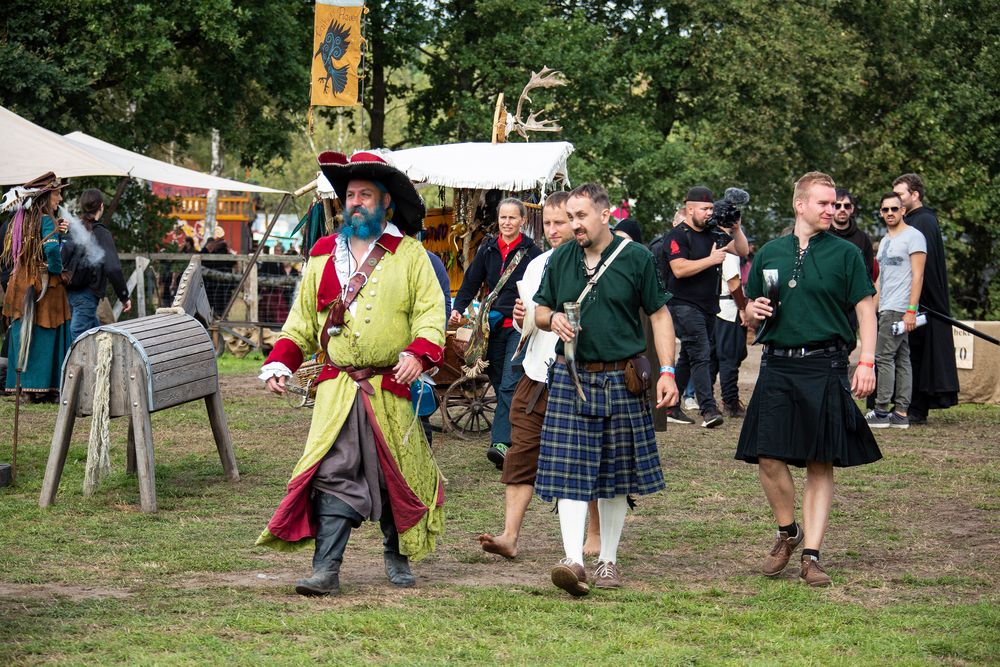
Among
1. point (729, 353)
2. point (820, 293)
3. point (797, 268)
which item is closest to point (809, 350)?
point (820, 293)

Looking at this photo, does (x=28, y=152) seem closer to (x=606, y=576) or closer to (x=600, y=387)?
(x=600, y=387)

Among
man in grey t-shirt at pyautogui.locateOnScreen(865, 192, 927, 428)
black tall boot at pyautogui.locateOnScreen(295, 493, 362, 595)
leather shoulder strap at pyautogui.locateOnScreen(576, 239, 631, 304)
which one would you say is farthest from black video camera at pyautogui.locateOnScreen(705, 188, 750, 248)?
black tall boot at pyautogui.locateOnScreen(295, 493, 362, 595)

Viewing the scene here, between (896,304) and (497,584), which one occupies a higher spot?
(896,304)

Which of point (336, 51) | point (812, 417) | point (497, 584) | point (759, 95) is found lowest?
point (497, 584)

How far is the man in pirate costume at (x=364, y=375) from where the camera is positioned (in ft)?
18.4

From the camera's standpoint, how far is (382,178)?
5859 mm

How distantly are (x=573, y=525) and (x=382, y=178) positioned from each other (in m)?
1.76

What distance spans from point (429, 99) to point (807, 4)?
26.6 feet

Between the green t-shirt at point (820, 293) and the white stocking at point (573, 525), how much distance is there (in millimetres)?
1217

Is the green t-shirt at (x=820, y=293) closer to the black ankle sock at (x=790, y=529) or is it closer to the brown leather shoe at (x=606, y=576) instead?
the black ankle sock at (x=790, y=529)

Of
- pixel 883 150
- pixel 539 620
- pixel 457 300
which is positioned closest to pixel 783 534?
pixel 539 620

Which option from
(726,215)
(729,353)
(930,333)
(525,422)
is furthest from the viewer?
(729,353)

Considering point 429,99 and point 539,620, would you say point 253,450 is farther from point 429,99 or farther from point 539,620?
point 429,99

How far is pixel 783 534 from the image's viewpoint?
20.2ft
